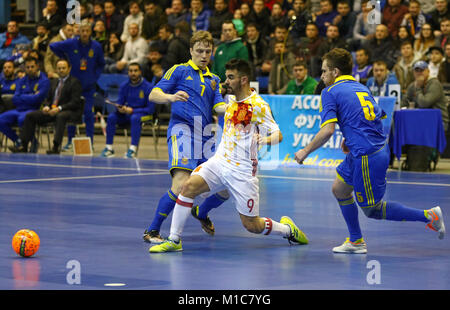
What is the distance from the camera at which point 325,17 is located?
2241 cm

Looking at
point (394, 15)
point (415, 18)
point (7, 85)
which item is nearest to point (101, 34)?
point (7, 85)

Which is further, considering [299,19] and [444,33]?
[299,19]

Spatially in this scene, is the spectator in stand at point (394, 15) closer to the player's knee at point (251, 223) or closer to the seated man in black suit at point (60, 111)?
the seated man in black suit at point (60, 111)

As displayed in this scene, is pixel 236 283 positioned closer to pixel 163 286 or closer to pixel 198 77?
pixel 163 286

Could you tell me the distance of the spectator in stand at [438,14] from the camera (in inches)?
813

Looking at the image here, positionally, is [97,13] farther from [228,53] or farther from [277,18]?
[228,53]

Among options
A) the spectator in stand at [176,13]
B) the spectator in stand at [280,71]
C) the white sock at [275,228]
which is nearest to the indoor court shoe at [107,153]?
the spectator in stand at [280,71]

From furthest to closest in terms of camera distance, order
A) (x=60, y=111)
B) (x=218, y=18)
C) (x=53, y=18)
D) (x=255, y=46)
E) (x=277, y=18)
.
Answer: (x=53, y=18) → (x=218, y=18) → (x=277, y=18) → (x=255, y=46) → (x=60, y=111)

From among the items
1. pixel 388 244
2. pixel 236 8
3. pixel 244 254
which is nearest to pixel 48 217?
pixel 244 254

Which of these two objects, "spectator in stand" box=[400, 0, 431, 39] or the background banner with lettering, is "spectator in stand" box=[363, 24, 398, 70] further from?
the background banner with lettering

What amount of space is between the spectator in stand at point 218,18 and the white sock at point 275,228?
14461 millimetres

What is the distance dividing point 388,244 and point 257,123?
1931mm

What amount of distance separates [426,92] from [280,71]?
4.27 metres

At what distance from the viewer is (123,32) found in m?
26.1
